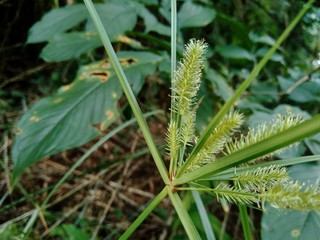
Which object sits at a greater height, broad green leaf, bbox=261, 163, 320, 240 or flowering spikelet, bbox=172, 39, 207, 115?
flowering spikelet, bbox=172, 39, 207, 115

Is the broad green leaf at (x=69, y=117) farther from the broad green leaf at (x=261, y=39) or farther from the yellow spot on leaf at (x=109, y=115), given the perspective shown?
the broad green leaf at (x=261, y=39)

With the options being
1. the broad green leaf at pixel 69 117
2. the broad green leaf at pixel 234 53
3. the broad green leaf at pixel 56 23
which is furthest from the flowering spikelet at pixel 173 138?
the broad green leaf at pixel 234 53

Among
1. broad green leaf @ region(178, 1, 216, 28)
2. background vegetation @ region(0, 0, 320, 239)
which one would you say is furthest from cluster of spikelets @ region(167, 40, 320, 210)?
broad green leaf @ region(178, 1, 216, 28)

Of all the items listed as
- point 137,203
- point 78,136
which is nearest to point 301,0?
point 137,203

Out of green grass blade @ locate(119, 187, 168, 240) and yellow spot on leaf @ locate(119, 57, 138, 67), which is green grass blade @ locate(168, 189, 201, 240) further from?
yellow spot on leaf @ locate(119, 57, 138, 67)

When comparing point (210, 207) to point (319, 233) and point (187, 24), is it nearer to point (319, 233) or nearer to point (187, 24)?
point (187, 24)

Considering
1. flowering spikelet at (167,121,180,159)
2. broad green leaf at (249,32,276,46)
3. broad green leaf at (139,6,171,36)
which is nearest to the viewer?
flowering spikelet at (167,121,180,159)
